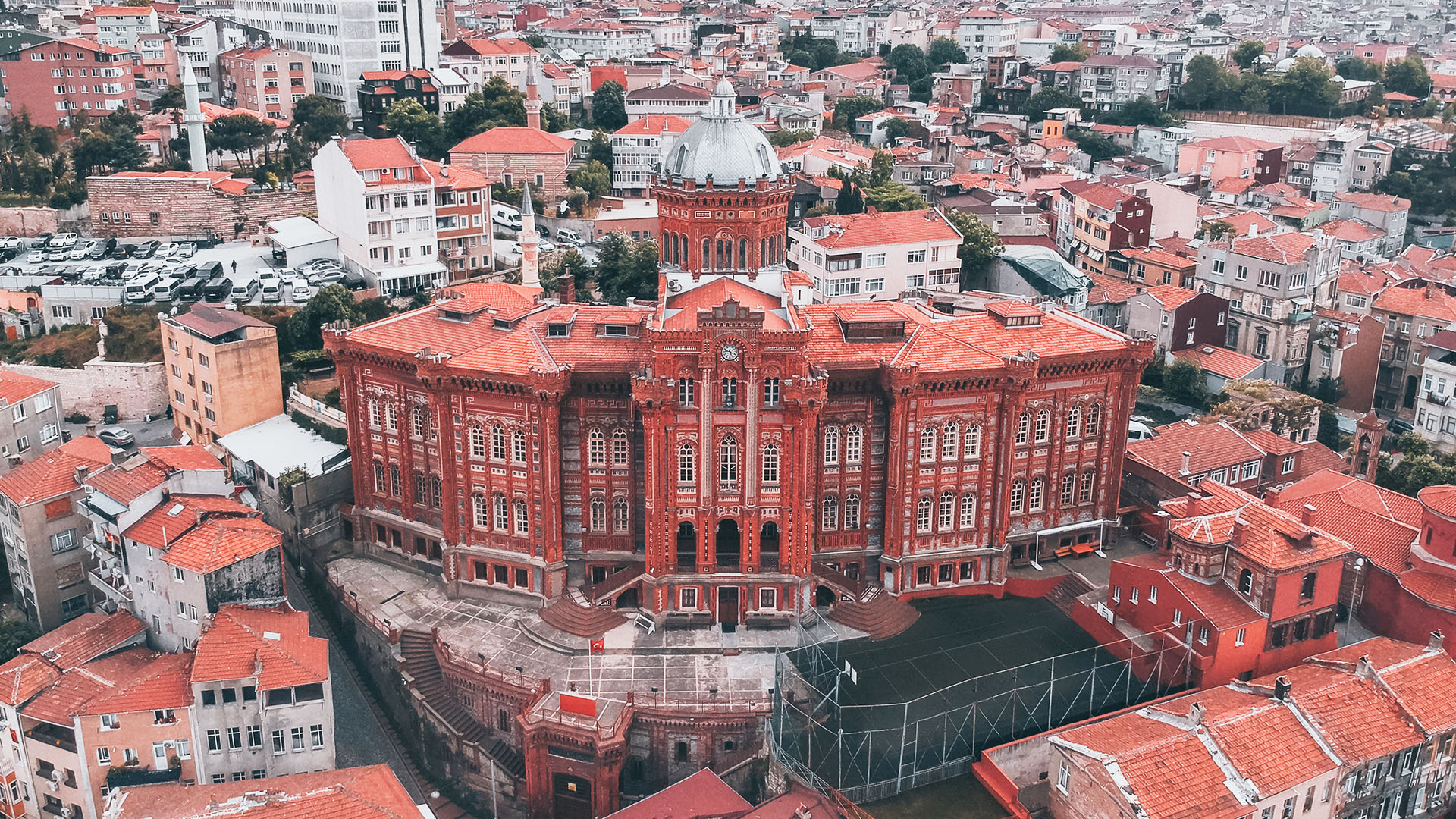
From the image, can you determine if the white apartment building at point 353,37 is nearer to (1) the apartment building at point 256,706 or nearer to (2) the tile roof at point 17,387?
(2) the tile roof at point 17,387

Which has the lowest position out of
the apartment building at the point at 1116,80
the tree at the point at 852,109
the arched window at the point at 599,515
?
the arched window at the point at 599,515

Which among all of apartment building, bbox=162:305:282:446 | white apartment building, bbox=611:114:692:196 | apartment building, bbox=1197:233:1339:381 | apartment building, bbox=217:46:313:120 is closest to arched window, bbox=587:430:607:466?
apartment building, bbox=162:305:282:446

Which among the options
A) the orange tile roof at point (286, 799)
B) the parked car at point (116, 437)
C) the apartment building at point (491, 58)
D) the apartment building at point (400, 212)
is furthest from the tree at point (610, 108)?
the orange tile roof at point (286, 799)

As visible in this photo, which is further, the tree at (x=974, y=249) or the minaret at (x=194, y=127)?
the minaret at (x=194, y=127)

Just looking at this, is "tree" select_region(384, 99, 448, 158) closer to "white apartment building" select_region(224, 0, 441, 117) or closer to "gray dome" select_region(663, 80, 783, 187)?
"white apartment building" select_region(224, 0, 441, 117)

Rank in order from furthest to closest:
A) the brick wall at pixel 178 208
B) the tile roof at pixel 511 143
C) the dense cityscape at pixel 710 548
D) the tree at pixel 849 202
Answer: the tile roof at pixel 511 143 → the tree at pixel 849 202 → the brick wall at pixel 178 208 → the dense cityscape at pixel 710 548

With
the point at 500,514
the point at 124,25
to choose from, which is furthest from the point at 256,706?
the point at 124,25
